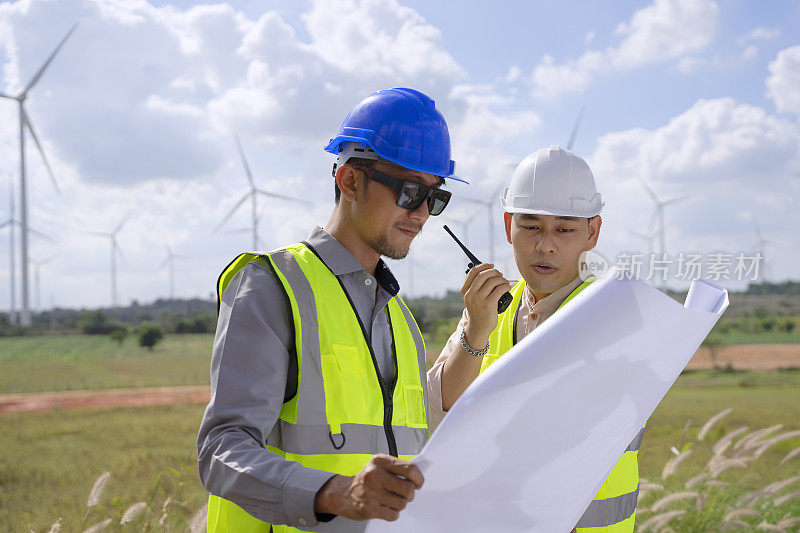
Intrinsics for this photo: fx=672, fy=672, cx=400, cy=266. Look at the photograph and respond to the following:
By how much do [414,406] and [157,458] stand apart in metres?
25.6

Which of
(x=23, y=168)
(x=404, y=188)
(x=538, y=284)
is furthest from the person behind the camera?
(x=23, y=168)

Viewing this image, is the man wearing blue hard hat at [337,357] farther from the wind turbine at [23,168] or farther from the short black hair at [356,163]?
the wind turbine at [23,168]

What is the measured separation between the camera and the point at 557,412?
87.0 inches

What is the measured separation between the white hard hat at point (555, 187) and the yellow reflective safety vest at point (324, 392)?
1941 millimetres

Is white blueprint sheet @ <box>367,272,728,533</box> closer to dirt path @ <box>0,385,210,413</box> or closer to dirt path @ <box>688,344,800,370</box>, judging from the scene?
dirt path @ <box>0,385,210,413</box>

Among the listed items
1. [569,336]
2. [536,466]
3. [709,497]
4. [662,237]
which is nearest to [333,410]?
[536,466]

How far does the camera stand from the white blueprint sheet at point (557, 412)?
2.07 m

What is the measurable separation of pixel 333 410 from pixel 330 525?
19.1 inches

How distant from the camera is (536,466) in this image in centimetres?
227

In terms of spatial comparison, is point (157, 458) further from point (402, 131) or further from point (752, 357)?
point (752, 357)

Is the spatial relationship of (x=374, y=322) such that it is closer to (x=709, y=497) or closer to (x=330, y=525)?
(x=330, y=525)

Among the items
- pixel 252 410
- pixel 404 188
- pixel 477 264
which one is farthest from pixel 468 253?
pixel 252 410

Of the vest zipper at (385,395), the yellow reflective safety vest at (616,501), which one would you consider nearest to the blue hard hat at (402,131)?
the vest zipper at (385,395)

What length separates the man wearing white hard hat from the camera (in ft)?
12.7
